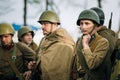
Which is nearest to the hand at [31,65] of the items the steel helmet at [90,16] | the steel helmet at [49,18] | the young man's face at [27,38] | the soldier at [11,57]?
the soldier at [11,57]

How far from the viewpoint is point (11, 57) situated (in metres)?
10.1

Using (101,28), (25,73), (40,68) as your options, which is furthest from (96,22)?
(25,73)

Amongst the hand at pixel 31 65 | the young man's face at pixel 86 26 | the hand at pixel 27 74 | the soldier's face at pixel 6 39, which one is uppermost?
the young man's face at pixel 86 26

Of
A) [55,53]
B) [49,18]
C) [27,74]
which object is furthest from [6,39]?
[55,53]

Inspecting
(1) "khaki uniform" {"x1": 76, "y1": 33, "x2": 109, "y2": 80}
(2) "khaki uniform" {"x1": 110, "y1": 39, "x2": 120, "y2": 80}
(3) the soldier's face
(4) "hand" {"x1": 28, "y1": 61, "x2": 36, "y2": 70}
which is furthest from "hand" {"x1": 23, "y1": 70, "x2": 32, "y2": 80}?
(2) "khaki uniform" {"x1": 110, "y1": 39, "x2": 120, "y2": 80}

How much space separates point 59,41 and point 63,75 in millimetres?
736

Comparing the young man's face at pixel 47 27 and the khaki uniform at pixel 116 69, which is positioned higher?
the young man's face at pixel 47 27

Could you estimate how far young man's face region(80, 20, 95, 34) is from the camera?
7.38 metres

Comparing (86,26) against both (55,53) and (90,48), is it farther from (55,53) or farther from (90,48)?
(55,53)

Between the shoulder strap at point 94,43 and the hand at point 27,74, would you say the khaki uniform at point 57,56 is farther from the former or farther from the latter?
the shoulder strap at point 94,43

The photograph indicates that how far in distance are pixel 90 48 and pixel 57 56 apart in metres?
1.77

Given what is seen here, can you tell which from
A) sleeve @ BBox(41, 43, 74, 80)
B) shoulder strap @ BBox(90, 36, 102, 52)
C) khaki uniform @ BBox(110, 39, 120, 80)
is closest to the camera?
khaki uniform @ BBox(110, 39, 120, 80)

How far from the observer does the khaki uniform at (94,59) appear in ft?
23.0

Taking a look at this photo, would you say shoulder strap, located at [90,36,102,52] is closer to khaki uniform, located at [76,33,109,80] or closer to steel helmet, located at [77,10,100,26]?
khaki uniform, located at [76,33,109,80]
